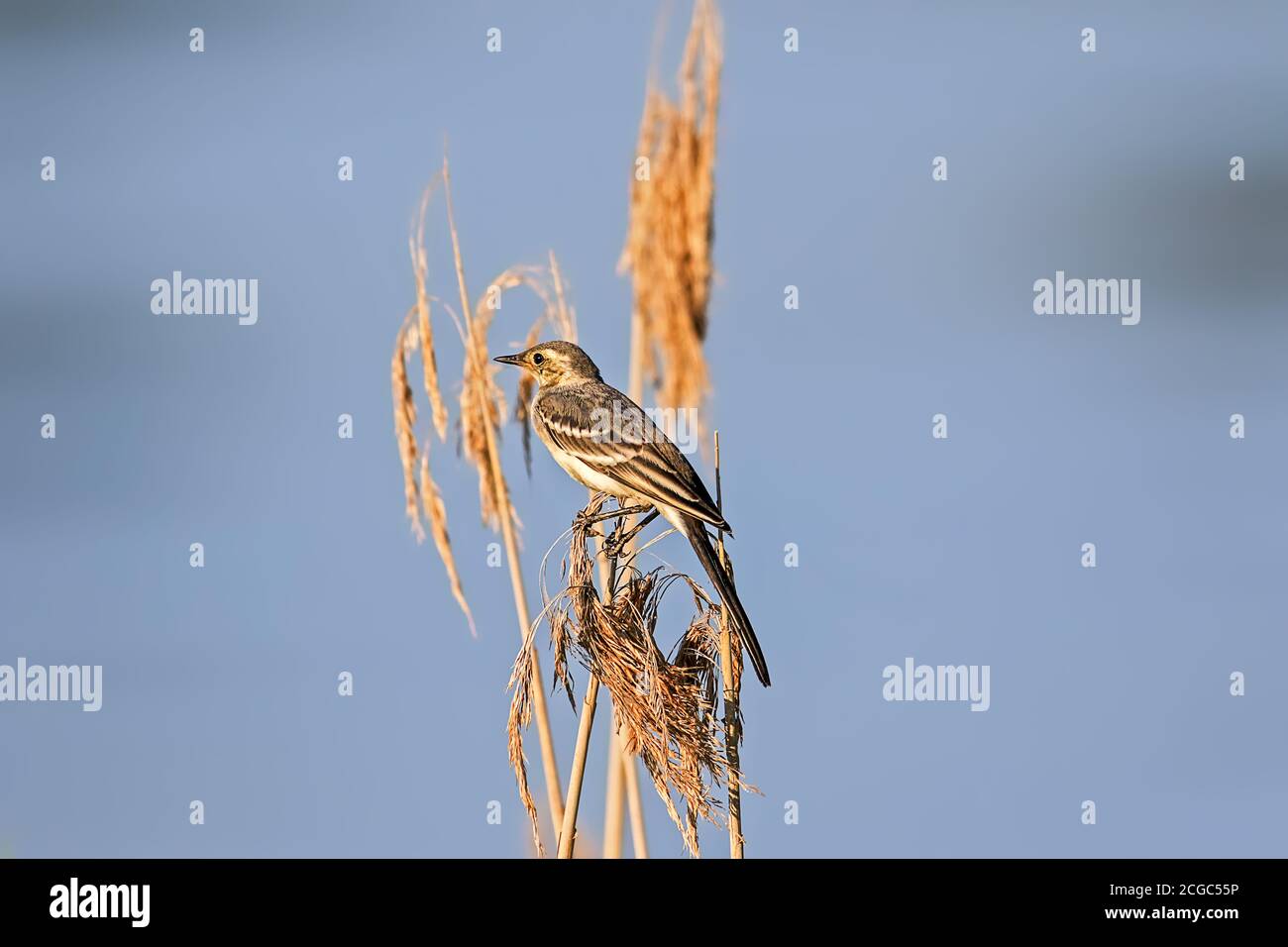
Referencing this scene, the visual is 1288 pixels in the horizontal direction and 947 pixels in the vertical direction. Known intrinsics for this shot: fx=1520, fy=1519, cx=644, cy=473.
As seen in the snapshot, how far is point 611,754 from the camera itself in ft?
17.5

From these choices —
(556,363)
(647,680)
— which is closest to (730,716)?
(647,680)

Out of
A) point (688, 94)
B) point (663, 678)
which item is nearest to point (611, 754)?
point (663, 678)

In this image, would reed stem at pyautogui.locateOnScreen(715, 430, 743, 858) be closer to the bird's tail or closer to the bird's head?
the bird's tail

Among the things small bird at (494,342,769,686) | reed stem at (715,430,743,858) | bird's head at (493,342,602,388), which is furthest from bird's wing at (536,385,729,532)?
reed stem at (715,430,743,858)

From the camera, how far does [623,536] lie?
536cm

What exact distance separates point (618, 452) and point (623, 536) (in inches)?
18.5

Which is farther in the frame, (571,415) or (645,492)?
(571,415)

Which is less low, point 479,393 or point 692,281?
point 692,281

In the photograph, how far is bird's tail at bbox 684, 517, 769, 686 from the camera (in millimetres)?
4402

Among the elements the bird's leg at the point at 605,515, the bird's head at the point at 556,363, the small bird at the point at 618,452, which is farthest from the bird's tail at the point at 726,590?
the bird's head at the point at 556,363

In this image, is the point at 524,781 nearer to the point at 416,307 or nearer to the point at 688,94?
the point at 416,307

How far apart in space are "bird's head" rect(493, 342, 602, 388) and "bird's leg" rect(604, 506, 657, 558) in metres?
1.19

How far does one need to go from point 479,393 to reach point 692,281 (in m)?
1.03

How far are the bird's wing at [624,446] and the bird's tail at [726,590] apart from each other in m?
0.08
